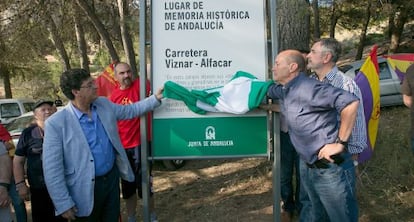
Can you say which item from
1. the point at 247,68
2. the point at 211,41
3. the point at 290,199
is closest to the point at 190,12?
the point at 211,41

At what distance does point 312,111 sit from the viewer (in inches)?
127

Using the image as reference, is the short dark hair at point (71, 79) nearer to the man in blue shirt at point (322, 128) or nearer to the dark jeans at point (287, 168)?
the man in blue shirt at point (322, 128)

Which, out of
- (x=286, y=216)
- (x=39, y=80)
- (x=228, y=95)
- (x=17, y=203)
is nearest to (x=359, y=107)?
(x=228, y=95)

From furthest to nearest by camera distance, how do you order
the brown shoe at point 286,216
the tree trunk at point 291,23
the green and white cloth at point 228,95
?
the tree trunk at point 291,23 → the brown shoe at point 286,216 → the green and white cloth at point 228,95

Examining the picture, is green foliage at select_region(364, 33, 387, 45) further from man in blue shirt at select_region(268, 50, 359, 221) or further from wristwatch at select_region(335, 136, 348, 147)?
wristwatch at select_region(335, 136, 348, 147)

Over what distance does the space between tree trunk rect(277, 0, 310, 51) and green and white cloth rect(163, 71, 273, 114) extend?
6.99ft

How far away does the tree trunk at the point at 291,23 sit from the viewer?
577cm

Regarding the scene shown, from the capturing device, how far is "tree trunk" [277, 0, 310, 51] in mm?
5766

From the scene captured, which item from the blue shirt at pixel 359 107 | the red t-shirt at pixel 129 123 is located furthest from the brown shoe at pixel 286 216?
the red t-shirt at pixel 129 123

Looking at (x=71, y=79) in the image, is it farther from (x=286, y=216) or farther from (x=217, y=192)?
(x=217, y=192)

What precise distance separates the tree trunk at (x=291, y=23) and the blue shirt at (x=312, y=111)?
2501 millimetres

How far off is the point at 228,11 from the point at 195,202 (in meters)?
2.75

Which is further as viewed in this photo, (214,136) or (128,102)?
(128,102)

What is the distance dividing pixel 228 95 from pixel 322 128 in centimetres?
89
